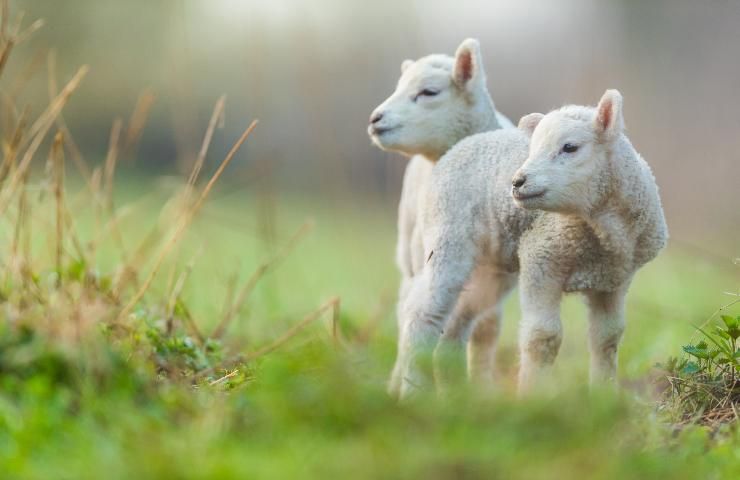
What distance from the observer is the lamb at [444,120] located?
16.0 ft

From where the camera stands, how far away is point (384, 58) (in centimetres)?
1250

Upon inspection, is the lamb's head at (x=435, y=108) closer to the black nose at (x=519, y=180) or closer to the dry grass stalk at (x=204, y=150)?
the dry grass stalk at (x=204, y=150)

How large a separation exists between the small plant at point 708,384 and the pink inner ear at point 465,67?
5.15 feet

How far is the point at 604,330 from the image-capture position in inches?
175

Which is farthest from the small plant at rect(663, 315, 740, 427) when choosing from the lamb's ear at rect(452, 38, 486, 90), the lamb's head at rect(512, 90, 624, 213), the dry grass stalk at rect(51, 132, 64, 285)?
the dry grass stalk at rect(51, 132, 64, 285)

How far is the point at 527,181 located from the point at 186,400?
1467 mm

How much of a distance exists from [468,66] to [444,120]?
28 centimetres

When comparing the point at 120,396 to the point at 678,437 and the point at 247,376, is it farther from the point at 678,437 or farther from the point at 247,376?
the point at 678,437

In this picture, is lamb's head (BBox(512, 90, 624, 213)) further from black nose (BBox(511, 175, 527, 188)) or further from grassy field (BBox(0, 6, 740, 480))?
grassy field (BBox(0, 6, 740, 480))

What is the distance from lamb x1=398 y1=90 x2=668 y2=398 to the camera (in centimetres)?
403

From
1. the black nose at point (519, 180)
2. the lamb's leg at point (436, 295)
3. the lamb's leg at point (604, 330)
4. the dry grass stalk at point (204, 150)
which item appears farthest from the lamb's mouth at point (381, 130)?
the lamb's leg at point (604, 330)

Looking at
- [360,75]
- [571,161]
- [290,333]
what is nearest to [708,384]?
[571,161]

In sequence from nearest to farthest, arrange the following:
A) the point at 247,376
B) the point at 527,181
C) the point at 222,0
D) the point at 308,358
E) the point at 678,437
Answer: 1. the point at 308,358
2. the point at 678,437
3. the point at 527,181
4. the point at 247,376
5. the point at 222,0

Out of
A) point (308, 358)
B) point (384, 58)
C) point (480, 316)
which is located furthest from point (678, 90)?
point (308, 358)
